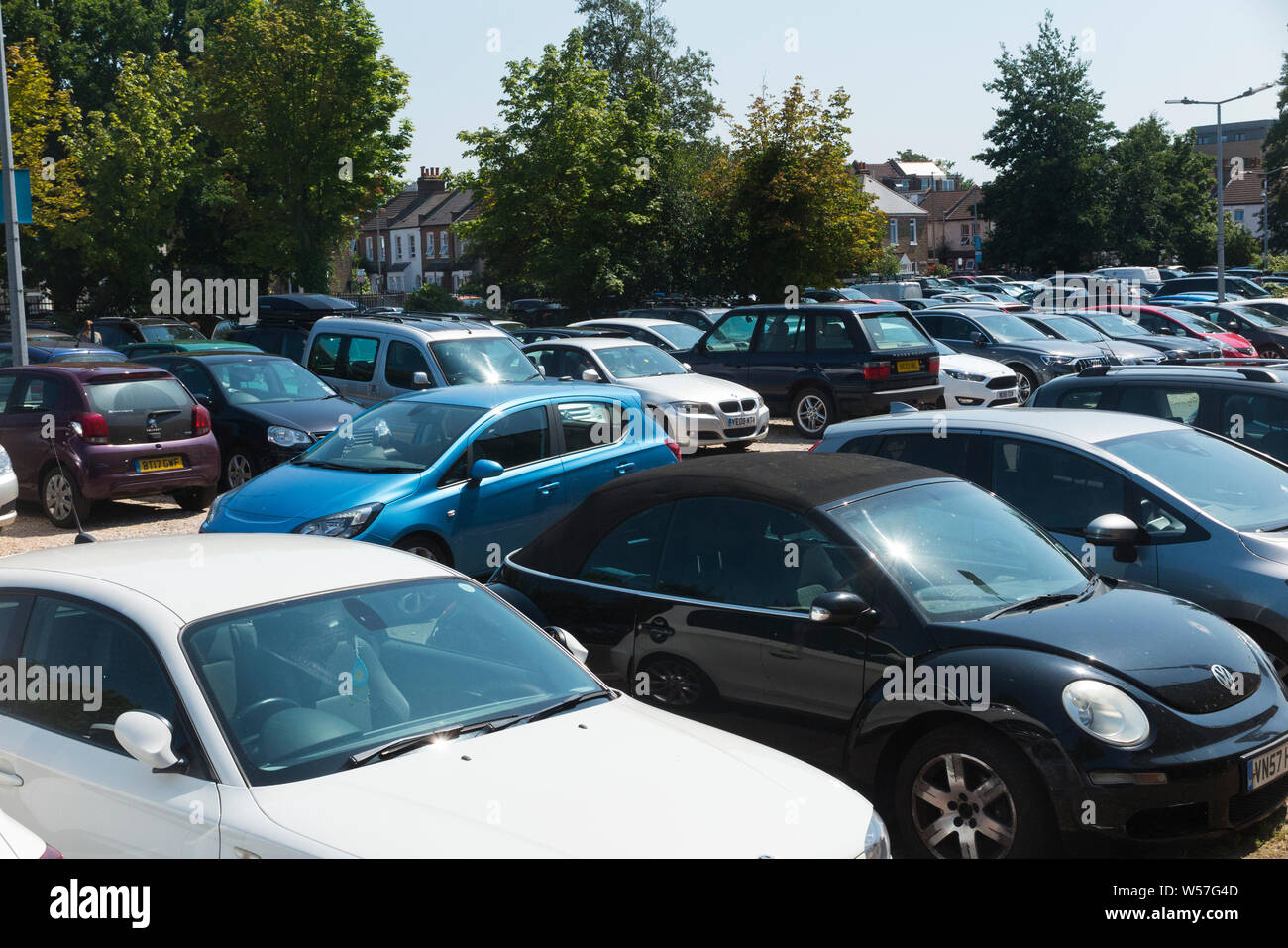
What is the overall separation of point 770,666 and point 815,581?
0.41 meters

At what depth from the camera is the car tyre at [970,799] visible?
14.8ft

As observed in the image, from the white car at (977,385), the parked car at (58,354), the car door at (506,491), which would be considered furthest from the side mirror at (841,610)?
the parked car at (58,354)

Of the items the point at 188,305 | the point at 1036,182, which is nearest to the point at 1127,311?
the point at 188,305

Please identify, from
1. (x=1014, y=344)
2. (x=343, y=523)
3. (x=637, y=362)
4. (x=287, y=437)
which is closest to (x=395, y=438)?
(x=343, y=523)

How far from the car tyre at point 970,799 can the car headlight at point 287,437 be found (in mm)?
10322

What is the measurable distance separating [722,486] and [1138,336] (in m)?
21.6

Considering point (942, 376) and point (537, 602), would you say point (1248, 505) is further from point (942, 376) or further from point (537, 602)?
point (942, 376)

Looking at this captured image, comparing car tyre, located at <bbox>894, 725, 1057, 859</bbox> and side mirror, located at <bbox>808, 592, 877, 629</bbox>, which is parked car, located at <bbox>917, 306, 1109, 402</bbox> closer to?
side mirror, located at <bbox>808, 592, 877, 629</bbox>

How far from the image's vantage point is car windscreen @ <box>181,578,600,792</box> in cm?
368

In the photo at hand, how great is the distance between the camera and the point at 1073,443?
22.8ft

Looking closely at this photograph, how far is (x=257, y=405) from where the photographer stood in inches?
584

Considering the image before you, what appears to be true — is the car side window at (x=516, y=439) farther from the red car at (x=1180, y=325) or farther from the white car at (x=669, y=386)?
the red car at (x=1180, y=325)

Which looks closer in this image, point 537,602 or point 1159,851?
point 1159,851

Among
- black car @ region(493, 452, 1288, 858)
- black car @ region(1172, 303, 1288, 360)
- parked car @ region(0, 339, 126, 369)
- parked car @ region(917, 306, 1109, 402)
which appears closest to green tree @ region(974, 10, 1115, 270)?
black car @ region(1172, 303, 1288, 360)
